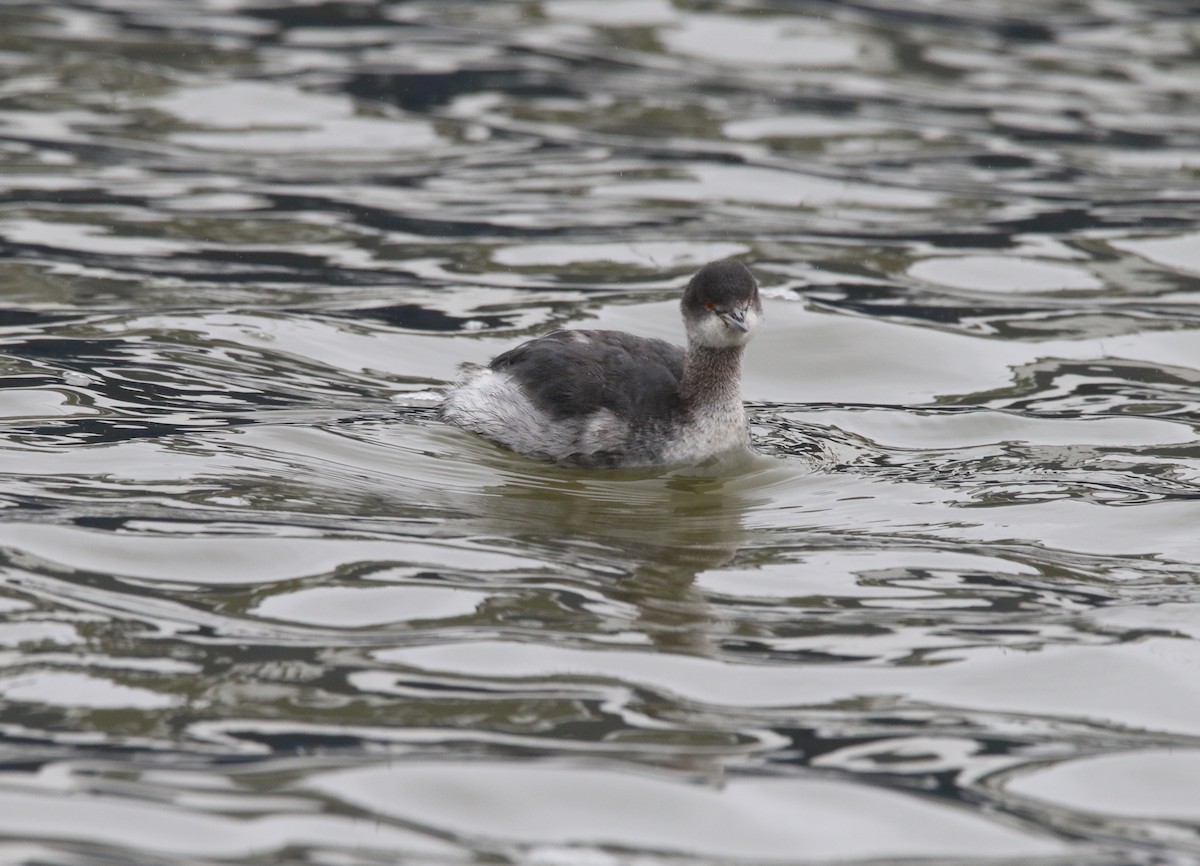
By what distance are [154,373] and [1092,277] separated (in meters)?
7.09

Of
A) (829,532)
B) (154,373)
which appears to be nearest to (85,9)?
(154,373)

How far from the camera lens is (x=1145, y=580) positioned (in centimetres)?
779

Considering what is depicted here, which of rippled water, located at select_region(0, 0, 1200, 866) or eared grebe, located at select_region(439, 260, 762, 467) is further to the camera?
eared grebe, located at select_region(439, 260, 762, 467)

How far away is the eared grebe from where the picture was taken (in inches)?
367

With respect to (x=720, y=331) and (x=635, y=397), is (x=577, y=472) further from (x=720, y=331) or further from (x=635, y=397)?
(x=720, y=331)

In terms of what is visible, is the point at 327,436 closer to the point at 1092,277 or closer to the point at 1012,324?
the point at 1012,324

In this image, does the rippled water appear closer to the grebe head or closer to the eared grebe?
the eared grebe

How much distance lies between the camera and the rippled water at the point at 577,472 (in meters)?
5.78

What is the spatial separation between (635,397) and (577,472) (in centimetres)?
52

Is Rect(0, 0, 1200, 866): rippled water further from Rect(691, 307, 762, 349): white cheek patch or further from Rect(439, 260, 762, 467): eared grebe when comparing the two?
Rect(691, 307, 762, 349): white cheek patch

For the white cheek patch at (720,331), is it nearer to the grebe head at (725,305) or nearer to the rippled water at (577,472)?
the grebe head at (725,305)

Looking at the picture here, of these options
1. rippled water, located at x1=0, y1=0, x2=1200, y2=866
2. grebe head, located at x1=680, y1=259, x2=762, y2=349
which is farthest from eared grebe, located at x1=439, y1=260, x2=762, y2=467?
rippled water, located at x1=0, y1=0, x2=1200, y2=866

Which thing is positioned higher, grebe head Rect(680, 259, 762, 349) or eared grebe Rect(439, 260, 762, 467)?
grebe head Rect(680, 259, 762, 349)

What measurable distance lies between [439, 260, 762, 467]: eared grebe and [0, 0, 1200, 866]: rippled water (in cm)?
16
